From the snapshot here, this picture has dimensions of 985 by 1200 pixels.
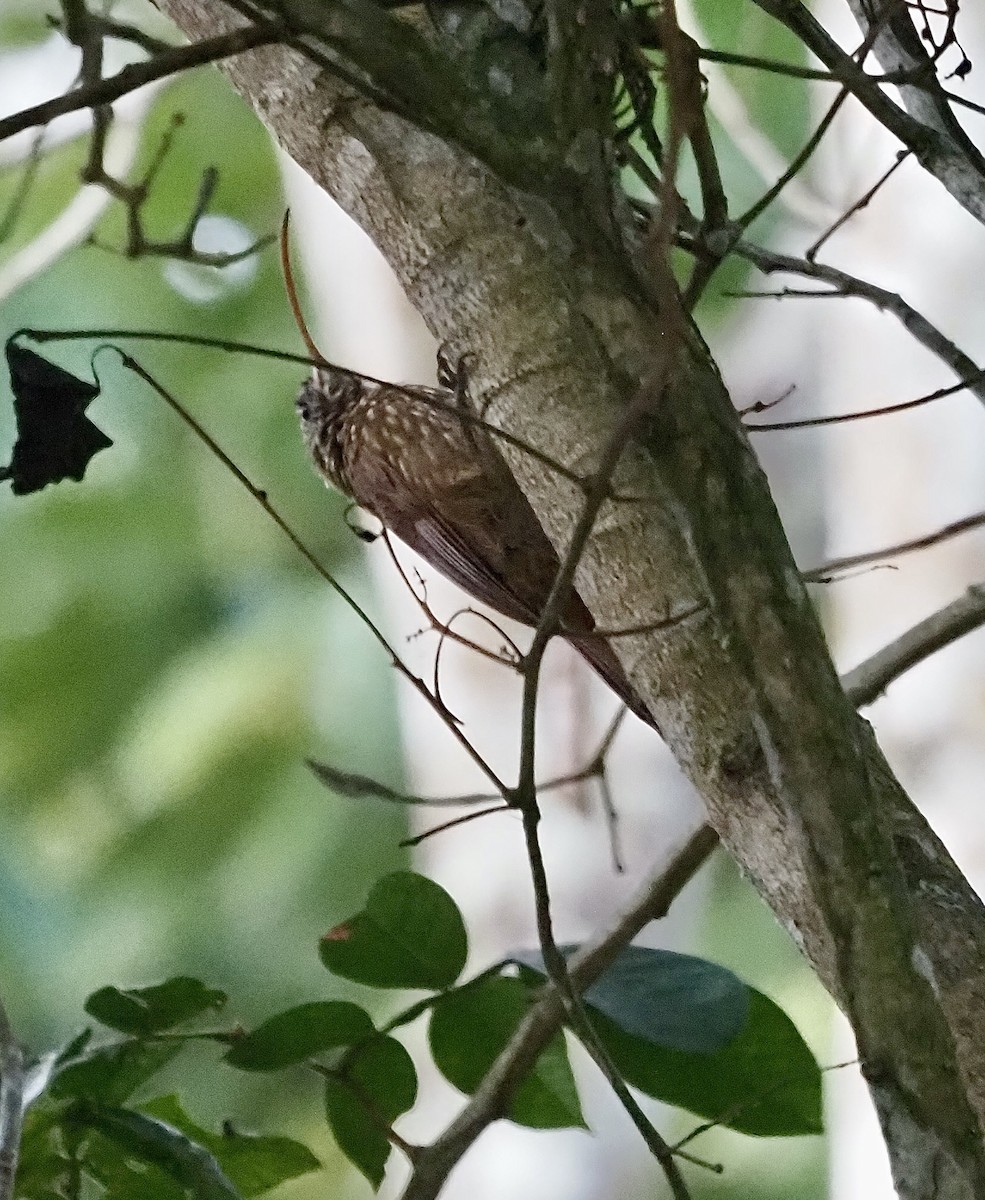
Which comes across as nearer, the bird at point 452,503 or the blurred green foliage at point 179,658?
the bird at point 452,503

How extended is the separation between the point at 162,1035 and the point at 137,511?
97cm

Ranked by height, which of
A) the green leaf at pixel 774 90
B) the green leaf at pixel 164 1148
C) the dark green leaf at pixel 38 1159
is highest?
the green leaf at pixel 774 90

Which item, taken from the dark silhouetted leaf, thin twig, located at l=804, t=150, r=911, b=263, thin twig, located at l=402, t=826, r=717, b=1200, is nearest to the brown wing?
thin twig, located at l=402, t=826, r=717, b=1200

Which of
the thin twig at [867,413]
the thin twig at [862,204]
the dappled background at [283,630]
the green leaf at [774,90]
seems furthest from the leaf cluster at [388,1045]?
the green leaf at [774,90]

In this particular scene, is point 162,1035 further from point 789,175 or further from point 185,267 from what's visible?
point 185,267

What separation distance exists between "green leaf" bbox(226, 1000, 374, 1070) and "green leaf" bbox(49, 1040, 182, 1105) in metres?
0.07

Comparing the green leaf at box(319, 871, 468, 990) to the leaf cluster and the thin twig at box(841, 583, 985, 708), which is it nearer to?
the leaf cluster

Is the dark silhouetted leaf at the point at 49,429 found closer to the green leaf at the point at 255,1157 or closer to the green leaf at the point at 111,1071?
the green leaf at the point at 111,1071

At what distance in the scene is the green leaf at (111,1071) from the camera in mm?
825

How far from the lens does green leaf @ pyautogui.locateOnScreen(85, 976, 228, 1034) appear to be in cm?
84

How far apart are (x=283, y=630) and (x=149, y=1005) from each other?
0.88m

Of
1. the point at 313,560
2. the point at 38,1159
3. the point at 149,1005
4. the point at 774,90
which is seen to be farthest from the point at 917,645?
the point at 774,90

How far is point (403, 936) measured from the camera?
842 millimetres

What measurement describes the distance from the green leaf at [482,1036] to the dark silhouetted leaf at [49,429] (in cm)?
50
